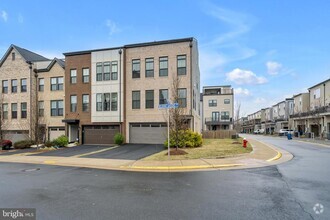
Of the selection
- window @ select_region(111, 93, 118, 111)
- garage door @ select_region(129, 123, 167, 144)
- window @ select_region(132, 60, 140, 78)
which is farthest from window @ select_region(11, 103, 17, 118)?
window @ select_region(132, 60, 140, 78)

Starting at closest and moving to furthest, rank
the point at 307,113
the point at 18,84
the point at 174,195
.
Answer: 1. the point at 174,195
2. the point at 18,84
3. the point at 307,113

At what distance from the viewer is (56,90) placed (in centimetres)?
3061

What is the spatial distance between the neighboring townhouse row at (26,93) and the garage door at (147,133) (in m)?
9.69

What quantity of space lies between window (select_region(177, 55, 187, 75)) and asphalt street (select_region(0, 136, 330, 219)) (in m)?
15.7

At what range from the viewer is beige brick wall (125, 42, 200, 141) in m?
25.1

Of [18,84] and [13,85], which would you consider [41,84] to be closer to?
[18,84]

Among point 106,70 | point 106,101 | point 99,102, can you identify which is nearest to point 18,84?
point 99,102

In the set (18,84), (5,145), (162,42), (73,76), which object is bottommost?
(5,145)

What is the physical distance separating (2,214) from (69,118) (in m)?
24.0

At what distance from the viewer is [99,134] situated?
28.0m

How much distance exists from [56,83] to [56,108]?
3130 millimetres

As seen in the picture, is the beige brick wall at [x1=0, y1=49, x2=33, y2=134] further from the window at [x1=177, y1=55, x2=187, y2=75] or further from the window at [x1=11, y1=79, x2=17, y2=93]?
the window at [x1=177, y1=55, x2=187, y2=75]

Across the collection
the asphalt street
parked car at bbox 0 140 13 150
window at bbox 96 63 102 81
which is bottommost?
parked car at bbox 0 140 13 150

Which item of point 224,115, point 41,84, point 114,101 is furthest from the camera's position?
point 224,115
